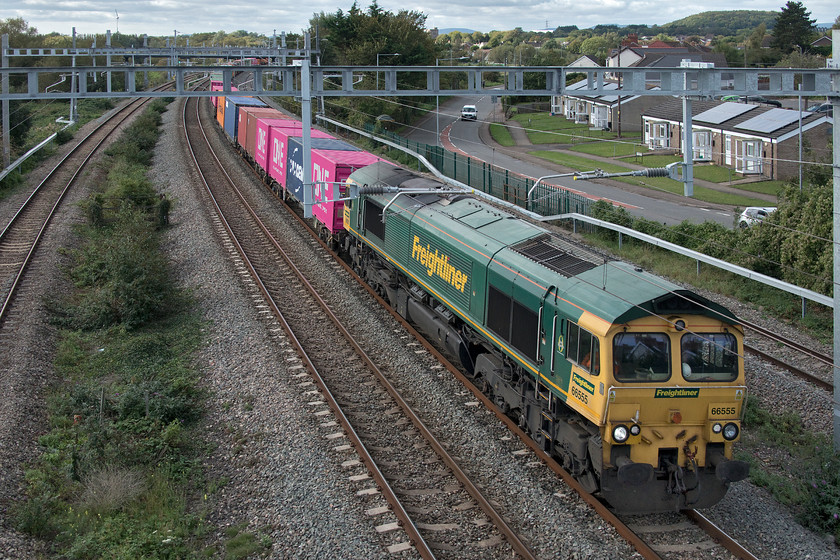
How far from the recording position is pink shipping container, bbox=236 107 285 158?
36525 mm

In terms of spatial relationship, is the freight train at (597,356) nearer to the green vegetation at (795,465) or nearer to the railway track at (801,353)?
the green vegetation at (795,465)

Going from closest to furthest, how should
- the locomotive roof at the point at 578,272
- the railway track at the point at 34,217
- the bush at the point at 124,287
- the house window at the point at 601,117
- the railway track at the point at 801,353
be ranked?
the locomotive roof at the point at 578,272 < the railway track at the point at 801,353 < the bush at the point at 124,287 < the railway track at the point at 34,217 < the house window at the point at 601,117

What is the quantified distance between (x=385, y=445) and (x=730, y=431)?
5447mm

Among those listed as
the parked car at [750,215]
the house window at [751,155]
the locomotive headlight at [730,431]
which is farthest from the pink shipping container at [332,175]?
the house window at [751,155]

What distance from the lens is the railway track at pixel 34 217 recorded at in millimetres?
21016

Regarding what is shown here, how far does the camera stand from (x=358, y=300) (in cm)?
1964

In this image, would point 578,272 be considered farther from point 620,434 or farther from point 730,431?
point 730,431

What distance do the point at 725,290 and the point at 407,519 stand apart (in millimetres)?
14861

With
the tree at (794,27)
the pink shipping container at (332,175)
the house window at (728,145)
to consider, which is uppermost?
the tree at (794,27)

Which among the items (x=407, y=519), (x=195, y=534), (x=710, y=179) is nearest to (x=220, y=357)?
(x=195, y=534)

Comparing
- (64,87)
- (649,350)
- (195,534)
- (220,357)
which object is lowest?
(195,534)

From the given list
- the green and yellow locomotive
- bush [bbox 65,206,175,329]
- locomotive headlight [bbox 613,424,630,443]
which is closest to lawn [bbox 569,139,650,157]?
bush [bbox 65,206,175,329]

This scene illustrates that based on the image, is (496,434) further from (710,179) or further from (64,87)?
(64,87)

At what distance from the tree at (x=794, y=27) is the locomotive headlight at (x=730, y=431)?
8648 cm
